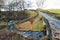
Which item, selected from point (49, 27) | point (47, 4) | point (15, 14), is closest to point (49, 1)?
point (47, 4)

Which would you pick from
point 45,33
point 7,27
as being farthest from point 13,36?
point 45,33

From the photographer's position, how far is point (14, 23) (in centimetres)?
183

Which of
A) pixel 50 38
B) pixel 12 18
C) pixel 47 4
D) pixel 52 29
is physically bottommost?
pixel 50 38

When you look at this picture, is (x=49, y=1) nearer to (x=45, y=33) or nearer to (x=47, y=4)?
(x=47, y=4)

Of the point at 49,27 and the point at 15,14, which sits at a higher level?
the point at 15,14

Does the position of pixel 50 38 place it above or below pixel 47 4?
below

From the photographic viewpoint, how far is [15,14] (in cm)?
186

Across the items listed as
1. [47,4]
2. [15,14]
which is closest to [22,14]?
[15,14]

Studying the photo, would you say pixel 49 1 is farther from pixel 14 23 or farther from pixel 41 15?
pixel 14 23

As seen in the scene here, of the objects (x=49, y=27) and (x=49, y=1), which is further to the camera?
(x=49, y=1)

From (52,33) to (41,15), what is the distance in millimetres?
300

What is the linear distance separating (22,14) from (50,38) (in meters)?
0.51

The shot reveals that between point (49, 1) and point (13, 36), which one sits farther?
point (49, 1)

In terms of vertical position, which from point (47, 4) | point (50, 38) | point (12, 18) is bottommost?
point (50, 38)
